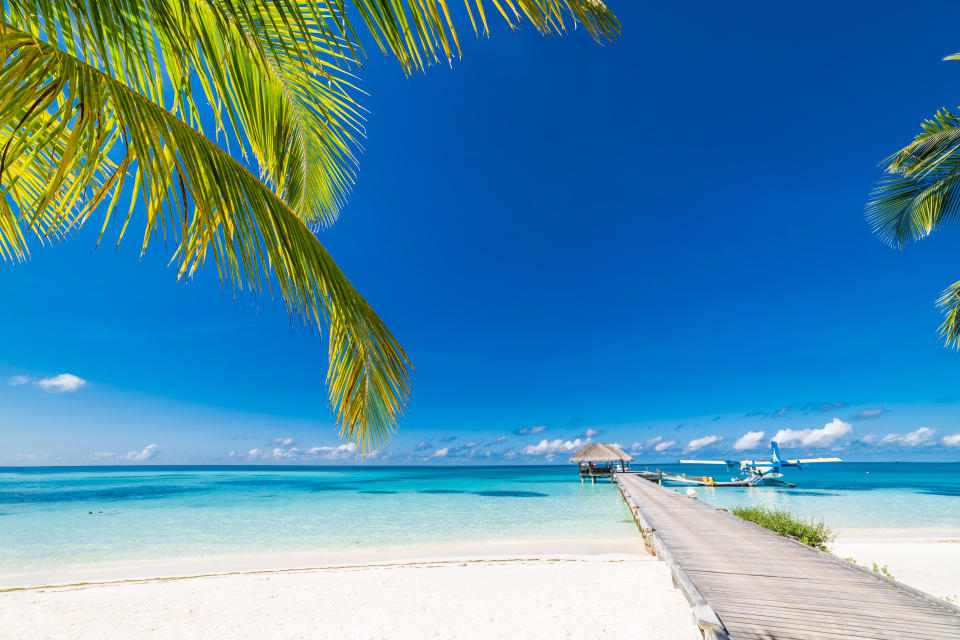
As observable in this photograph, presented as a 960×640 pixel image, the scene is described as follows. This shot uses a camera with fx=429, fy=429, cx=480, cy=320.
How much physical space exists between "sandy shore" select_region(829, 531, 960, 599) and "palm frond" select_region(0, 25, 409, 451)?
11.0 metres

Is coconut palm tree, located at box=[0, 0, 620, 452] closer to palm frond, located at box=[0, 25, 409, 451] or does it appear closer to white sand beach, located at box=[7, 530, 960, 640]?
palm frond, located at box=[0, 25, 409, 451]

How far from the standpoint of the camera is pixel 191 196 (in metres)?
1.44

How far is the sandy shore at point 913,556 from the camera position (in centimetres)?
830

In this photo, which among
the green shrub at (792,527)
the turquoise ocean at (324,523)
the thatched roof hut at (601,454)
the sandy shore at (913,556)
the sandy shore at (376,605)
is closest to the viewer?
the sandy shore at (376,605)

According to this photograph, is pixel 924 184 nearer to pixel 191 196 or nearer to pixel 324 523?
pixel 191 196

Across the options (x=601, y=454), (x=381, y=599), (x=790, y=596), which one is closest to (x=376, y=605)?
(x=381, y=599)

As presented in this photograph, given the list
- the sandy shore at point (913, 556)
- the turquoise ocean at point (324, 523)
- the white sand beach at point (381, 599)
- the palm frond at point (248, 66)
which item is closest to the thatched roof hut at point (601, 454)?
the turquoise ocean at point (324, 523)

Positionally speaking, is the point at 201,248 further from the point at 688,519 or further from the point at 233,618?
the point at 688,519

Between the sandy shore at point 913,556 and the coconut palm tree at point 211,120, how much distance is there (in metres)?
11.2

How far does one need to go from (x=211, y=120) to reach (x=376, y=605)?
23.4ft

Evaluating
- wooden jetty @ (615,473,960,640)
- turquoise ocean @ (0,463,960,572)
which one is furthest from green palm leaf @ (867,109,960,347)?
turquoise ocean @ (0,463,960,572)

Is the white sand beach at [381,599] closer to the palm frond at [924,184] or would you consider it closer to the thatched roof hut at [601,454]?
the palm frond at [924,184]

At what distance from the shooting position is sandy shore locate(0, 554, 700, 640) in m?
5.67

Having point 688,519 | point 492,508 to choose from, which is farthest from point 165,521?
point 688,519
